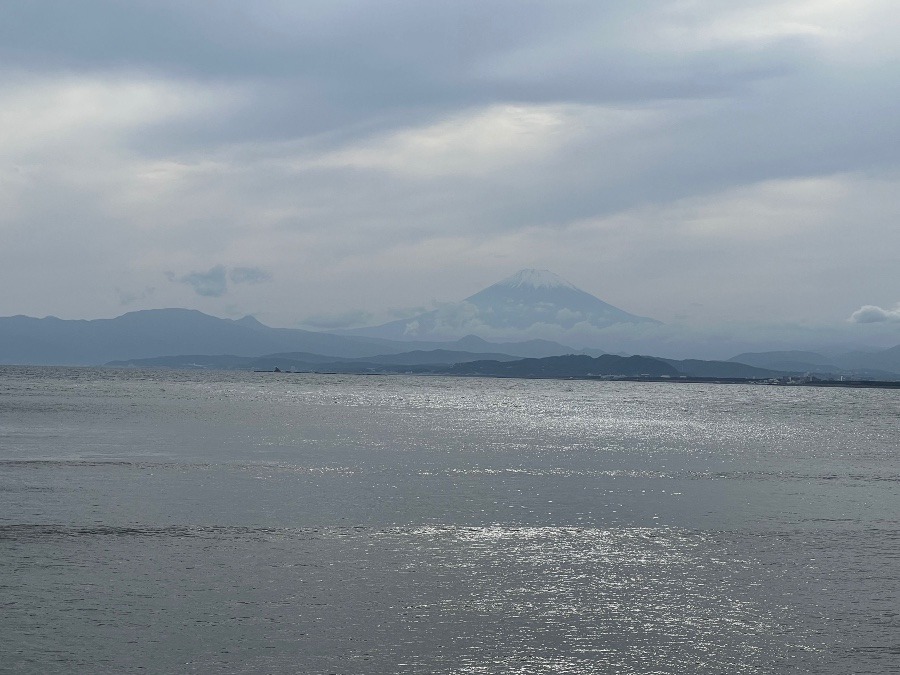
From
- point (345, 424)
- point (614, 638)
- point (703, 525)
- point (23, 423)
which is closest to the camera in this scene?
point (614, 638)

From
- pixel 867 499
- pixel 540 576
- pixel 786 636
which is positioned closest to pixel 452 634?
pixel 540 576

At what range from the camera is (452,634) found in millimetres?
16812

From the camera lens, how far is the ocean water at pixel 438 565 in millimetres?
16016

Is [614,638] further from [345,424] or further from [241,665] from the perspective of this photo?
[345,424]

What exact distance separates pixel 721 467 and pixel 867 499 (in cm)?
1335

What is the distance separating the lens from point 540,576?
2133cm

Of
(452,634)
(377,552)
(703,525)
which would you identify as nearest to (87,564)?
(377,552)

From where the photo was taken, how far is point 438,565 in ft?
72.9

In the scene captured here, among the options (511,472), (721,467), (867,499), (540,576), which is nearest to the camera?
(540,576)

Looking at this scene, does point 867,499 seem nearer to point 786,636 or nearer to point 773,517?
point 773,517

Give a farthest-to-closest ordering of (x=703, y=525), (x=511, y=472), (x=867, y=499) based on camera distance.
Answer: (x=511, y=472) → (x=867, y=499) → (x=703, y=525)

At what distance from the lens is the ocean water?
1602cm

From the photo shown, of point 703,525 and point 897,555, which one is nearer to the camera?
point 897,555

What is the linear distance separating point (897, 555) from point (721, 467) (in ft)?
83.2
